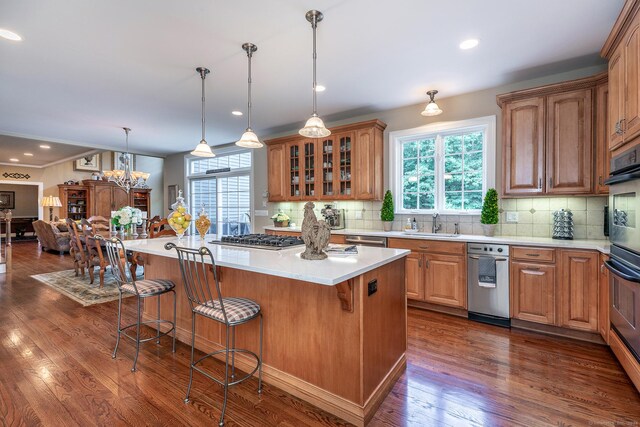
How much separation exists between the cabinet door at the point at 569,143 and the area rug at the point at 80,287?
17.7 ft

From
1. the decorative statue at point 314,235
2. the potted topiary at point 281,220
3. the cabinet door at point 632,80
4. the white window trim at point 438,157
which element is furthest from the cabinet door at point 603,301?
the potted topiary at point 281,220

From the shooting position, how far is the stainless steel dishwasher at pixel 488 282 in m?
3.07

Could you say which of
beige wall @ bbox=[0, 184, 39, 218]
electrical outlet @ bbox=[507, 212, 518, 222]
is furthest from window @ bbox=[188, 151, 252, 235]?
beige wall @ bbox=[0, 184, 39, 218]

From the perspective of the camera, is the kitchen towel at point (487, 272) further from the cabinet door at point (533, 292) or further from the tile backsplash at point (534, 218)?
the tile backsplash at point (534, 218)

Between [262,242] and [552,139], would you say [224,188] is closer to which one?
[262,242]

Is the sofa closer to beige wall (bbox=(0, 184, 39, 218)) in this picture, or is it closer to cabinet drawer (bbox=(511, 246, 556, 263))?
beige wall (bbox=(0, 184, 39, 218))

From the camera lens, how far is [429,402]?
1.92 metres

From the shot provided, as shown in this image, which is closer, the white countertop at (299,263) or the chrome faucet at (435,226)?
the white countertop at (299,263)

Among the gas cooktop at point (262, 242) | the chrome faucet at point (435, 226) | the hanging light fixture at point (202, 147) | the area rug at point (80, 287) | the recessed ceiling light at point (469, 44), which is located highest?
the recessed ceiling light at point (469, 44)

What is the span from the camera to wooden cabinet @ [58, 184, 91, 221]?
10.2 meters

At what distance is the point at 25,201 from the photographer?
487 inches

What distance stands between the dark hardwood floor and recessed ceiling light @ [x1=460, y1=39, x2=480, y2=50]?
2597 mm

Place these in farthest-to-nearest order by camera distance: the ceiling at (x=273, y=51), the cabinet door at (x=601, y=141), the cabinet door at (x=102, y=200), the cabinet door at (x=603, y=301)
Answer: the cabinet door at (x=102, y=200) → the cabinet door at (x=601, y=141) → the cabinet door at (x=603, y=301) → the ceiling at (x=273, y=51)

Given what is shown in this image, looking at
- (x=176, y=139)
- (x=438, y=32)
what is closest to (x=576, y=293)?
(x=438, y=32)
